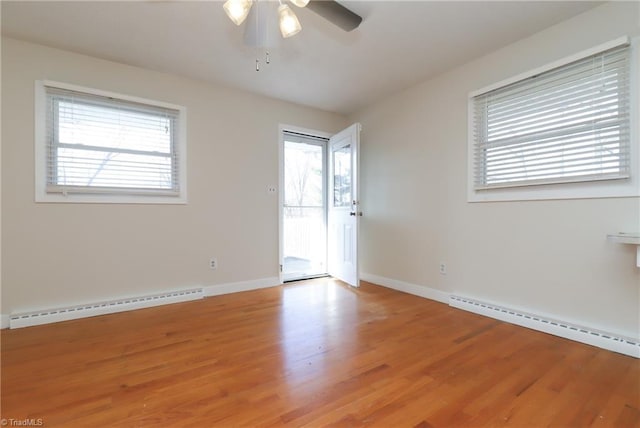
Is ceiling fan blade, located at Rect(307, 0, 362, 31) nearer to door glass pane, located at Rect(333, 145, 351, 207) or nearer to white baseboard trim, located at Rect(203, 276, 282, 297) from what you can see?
door glass pane, located at Rect(333, 145, 351, 207)

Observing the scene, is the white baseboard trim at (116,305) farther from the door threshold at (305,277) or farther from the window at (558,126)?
the window at (558,126)

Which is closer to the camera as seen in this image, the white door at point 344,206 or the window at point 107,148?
the window at point 107,148

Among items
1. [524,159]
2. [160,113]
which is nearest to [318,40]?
[160,113]

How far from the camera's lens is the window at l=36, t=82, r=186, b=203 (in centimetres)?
250

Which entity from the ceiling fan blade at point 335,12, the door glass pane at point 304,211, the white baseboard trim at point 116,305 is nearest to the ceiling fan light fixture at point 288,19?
the ceiling fan blade at point 335,12

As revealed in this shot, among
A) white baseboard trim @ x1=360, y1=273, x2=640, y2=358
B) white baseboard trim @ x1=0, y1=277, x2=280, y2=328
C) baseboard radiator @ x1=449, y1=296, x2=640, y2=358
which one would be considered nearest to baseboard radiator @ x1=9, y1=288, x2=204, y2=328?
white baseboard trim @ x1=0, y1=277, x2=280, y2=328

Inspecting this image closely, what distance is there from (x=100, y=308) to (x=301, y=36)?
3030mm

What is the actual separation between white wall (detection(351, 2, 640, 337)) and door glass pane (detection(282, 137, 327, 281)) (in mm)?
680

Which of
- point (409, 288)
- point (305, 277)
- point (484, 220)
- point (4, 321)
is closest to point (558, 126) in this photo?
point (484, 220)

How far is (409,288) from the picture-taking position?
10.9 ft

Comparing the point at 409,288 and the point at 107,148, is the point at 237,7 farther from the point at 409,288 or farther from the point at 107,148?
the point at 409,288

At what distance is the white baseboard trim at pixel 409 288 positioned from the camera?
2.98m

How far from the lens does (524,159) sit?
236 centimetres

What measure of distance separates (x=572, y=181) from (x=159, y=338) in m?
3.29
